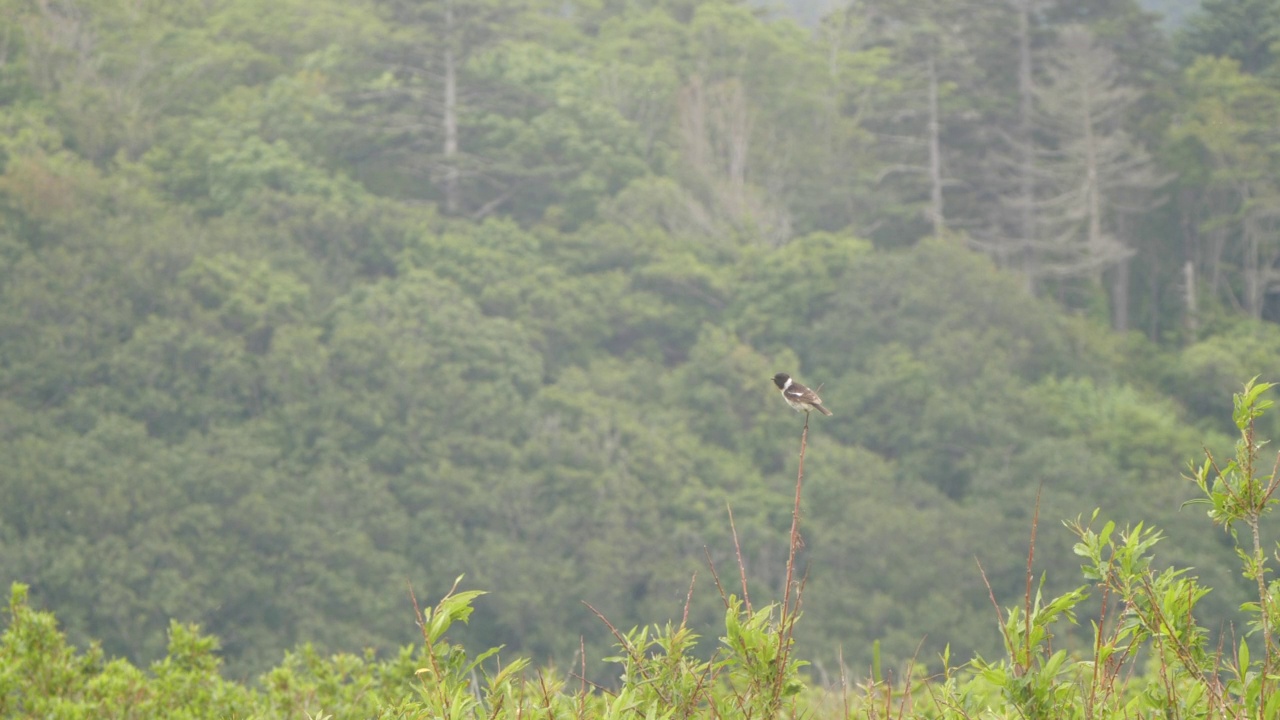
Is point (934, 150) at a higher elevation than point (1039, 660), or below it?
below

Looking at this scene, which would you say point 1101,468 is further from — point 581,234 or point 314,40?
point 314,40

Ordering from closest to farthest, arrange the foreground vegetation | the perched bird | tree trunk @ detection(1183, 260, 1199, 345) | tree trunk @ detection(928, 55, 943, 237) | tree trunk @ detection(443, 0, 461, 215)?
the foreground vegetation → the perched bird → tree trunk @ detection(1183, 260, 1199, 345) → tree trunk @ detection(443, 0, 461, 215) → tree trunk @ detection(928, 55, 943, 237)

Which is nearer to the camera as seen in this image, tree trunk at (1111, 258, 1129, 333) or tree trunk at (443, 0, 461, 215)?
tree trunk at (443, 0, 461, 215)

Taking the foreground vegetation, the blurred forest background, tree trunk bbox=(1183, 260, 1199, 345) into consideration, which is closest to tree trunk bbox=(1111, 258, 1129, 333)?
the blurred forest background

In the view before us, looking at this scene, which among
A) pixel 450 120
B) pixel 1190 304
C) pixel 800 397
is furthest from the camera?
pixel 450 120

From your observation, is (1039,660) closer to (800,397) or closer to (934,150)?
(800,397)

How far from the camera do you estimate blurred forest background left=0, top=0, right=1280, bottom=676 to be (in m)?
20.1

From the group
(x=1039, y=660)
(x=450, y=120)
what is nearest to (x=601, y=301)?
(x=450, y=120)

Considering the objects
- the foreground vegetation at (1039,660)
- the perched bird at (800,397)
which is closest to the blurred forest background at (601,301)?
the perched bird at (800,397)

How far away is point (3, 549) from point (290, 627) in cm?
353

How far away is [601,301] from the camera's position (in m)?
25.3

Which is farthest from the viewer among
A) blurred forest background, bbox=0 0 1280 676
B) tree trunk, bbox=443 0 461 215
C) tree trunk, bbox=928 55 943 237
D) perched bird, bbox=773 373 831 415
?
tree trunk, bbox=928 55 943 237

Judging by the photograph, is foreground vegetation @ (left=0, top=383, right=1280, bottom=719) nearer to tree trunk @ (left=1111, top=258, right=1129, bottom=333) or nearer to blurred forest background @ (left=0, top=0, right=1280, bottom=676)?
blurred forest background @ (left=0, top=0, right=1280, bottom=676)

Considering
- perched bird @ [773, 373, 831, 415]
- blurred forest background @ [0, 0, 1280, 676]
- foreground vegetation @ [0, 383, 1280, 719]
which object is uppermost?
foreground vegetation @ [0, 383, 1280, 719]
